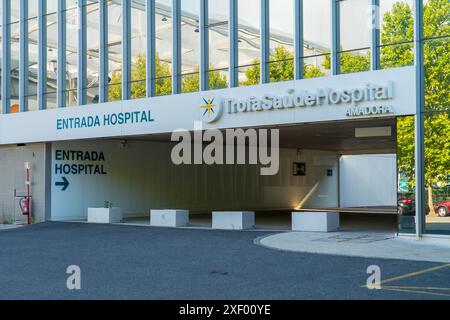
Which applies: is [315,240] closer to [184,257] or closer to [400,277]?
[184,257]

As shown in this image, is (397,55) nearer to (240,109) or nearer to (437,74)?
(437,74)

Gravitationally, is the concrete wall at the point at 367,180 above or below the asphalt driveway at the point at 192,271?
above

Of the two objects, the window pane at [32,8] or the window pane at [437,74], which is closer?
the window pane at [437,74]

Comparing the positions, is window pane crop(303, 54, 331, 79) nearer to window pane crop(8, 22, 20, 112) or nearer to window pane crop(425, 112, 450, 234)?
window pane crop(425, 112, 450, 234)

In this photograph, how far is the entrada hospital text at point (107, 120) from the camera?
21906 mm

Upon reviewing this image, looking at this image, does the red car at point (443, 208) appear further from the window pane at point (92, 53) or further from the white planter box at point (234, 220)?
the window pane at point (92, 53)

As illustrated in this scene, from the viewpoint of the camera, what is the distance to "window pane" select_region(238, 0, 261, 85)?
19422 millimetres

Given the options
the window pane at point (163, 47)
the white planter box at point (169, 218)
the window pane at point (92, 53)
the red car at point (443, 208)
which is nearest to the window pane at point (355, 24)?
the red car at point (443, 208)

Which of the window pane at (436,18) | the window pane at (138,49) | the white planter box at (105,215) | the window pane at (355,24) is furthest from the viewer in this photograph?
the white planter box at (105,215)

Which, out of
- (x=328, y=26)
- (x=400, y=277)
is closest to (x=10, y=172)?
(x=328, y=26)

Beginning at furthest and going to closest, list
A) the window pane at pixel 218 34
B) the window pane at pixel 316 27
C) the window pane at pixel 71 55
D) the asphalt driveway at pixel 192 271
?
the window pane at pixel 71 55, the window pane at pixel 218 34, the window pane at pixel 316 27, the asphalt driveway at pixel 192 271

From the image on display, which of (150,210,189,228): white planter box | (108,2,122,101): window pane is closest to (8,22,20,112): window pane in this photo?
(108,2,122,101): window pane
